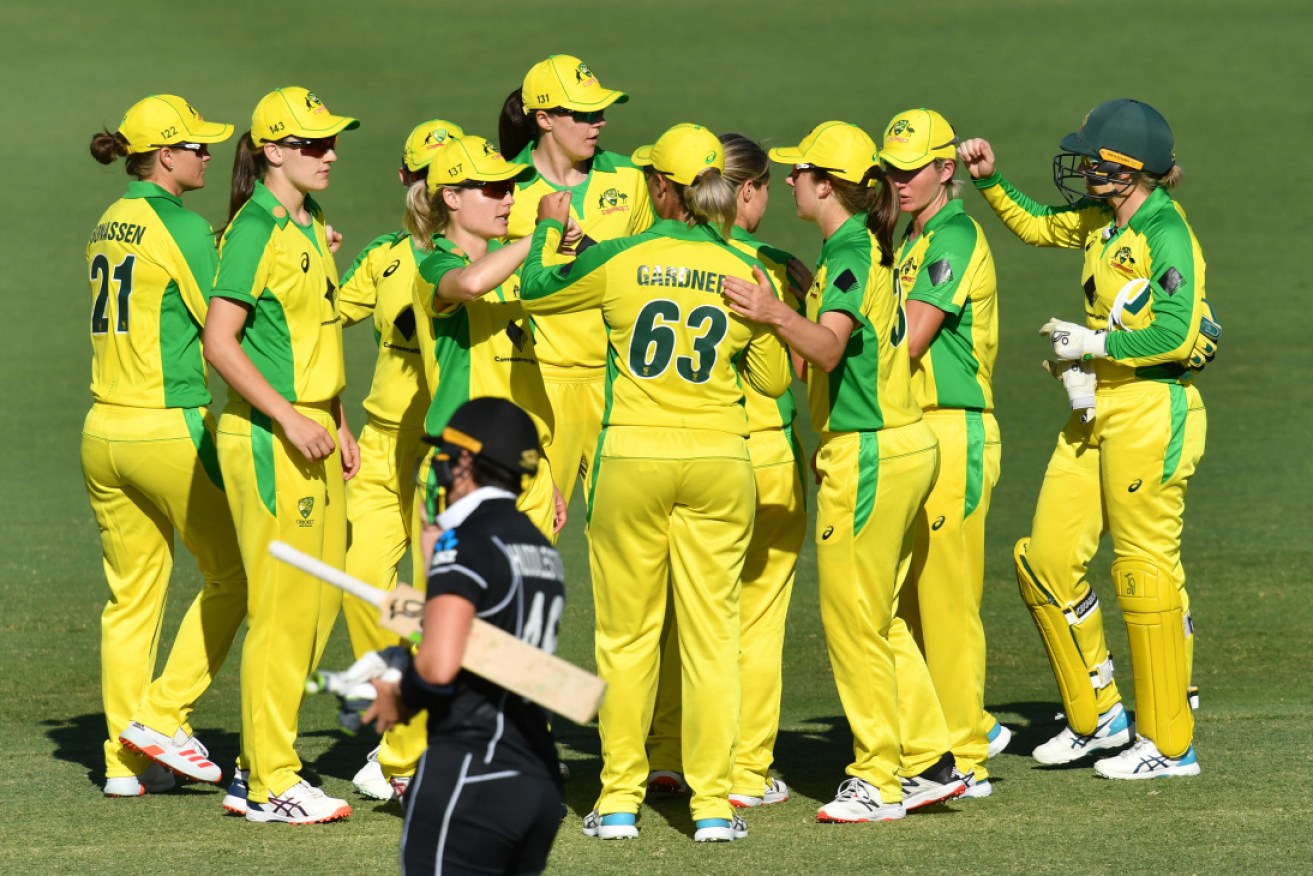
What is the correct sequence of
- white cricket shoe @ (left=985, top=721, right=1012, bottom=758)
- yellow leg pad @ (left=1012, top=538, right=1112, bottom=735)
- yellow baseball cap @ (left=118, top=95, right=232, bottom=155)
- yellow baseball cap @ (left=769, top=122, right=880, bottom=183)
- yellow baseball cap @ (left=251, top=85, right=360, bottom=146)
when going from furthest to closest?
white cricket shoe @ (left=985, top=721, right=1012, bottom=758) → yellow leg pad @ (left=1012, top=538, right=1112, bottom=735) → yellow baseball cap @ (left=118, top=95, right=232, bottom=155) → yellow baseball cap @ (left=251, top=85, right=360, bottom=146) → yellow baseball cap @ (left=769, top=122, right=880, bottom=183)

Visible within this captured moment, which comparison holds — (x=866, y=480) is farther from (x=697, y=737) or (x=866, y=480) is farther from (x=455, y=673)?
(x=455, y=673)

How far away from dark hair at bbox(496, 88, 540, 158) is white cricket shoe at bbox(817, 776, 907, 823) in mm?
3233

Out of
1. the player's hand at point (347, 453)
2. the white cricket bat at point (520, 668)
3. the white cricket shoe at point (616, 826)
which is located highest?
the player's hand at point (347, 453)

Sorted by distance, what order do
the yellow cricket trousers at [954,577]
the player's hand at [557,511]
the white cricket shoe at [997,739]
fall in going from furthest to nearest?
1. the white cricket shoe at [997,739]
2. the yellow cricket trousers at [954,577]
3. the player's hand at [557,511]

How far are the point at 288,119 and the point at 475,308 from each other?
1.00 metres

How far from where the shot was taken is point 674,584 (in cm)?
692

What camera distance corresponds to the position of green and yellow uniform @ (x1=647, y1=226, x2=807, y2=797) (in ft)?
24.6

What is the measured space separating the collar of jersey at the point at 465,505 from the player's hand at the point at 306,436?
239cm

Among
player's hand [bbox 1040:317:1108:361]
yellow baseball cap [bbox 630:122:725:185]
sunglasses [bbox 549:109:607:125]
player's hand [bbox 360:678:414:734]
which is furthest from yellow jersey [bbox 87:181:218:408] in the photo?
player's hand [bbox 1040:317:1108:361]

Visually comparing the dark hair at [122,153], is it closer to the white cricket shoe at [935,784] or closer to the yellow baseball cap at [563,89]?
the yellow baseball cap at [563,89]

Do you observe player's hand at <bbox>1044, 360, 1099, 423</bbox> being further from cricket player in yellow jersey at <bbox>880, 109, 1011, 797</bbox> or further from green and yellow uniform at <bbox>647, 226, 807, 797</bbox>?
green and yellow uniform at <bbox>647, 226, 807, 797</bbox>

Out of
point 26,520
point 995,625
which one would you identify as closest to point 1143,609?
point 995,625

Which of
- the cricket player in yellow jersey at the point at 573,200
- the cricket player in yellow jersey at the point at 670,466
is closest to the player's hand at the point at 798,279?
the cricket player in yellow jersey at the point at 670,466

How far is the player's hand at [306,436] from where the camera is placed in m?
6.90
